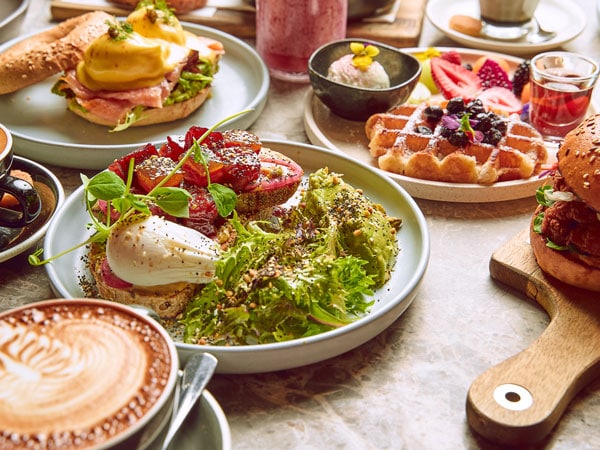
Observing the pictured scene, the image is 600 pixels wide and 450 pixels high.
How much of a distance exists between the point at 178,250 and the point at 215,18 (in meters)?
2.09

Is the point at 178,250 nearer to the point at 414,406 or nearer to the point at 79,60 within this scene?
the point at 414,406

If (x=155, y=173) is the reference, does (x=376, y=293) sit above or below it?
below

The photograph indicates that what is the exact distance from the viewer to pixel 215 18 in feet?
11.7

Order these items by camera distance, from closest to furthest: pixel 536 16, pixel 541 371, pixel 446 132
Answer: pixel 541 371 → pixel 446 132 → pixel 536 16

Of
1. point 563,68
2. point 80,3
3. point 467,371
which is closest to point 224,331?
point 467,371

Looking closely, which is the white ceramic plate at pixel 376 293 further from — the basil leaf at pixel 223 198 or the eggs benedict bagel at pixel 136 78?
the eggs benedict bagel at pixel 136 78

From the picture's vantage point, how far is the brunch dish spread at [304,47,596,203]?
2.41 m

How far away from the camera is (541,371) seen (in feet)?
5.42

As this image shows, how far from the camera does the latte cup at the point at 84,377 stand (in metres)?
1.16

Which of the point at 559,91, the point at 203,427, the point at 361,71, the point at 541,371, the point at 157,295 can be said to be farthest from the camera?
the point at 361,71

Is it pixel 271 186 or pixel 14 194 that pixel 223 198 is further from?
pixel 14 194

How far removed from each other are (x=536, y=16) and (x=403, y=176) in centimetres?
173

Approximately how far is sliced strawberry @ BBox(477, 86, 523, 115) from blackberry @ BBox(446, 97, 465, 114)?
0.74 feet

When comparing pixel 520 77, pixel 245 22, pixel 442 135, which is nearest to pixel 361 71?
pixel 442 135
